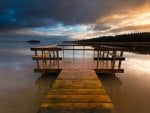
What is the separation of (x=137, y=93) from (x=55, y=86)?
3.21 meters

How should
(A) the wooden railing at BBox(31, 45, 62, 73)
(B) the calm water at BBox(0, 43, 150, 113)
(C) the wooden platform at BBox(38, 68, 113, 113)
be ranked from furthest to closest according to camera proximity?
(A) the wooden railing at BBox(31, 45, 62, 73)
(B) the calm water at BBox(0, 43, 150, 113)
(C) the wooden platform at BBox(38, 68, 113, 113)

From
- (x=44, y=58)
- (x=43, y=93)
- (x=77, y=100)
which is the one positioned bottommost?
(x=43, y=93)

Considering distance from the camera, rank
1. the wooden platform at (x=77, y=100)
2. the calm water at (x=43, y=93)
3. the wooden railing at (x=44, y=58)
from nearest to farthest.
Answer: the wooden platform at (x=77, y=100)
the calm water at (x=43, y=93)
the wooden railing at (x=44, y=58)

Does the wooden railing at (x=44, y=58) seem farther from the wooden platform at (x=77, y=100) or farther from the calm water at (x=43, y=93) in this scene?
the wooden platform at (x=77, y=100)

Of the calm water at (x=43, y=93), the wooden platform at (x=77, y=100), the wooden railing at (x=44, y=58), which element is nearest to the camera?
the wooden platform at (x=77, y=100)

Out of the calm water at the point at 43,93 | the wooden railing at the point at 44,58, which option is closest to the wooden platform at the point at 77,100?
the calm water at the point at 43,93

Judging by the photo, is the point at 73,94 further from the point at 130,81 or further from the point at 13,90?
the point at 130,81

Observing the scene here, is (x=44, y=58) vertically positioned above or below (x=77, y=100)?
above

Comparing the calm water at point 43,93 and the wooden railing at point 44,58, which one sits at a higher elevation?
the wooden railing at point 44,58

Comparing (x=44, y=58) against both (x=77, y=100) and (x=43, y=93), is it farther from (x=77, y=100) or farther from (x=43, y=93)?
(x=77, y=100)

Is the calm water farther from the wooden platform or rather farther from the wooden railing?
the wooden platform

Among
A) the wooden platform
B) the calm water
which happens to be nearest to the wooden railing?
the calm water

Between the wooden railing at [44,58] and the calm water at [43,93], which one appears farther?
the wooden railing at [44,58]

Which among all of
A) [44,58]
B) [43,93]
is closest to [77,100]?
[43,93]
